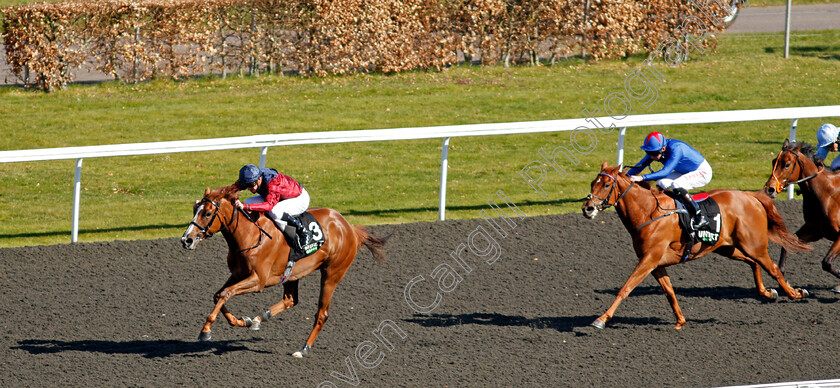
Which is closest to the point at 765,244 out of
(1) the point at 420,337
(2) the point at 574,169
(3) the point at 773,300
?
(3) the point at 773,300

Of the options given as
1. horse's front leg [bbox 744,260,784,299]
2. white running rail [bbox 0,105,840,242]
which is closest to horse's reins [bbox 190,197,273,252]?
white running rail [bbox 0,105,840,242]

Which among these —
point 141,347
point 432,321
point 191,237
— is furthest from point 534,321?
point 141,347

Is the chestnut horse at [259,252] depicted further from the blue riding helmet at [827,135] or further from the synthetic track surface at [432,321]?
the blue riding helmet at [827,135]

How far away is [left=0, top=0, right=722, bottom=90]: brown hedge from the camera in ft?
41.9

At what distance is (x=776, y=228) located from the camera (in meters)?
7.09

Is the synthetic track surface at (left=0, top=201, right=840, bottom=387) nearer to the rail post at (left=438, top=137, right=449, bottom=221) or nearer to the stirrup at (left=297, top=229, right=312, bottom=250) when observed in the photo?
the rail post at (left=438, top=137, right=449, bottom=221)

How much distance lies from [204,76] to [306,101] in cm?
196

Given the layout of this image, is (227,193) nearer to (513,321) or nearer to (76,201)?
(513,321)

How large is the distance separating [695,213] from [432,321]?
2.08 meters

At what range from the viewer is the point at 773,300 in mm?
7098

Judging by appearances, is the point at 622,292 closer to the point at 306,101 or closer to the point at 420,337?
the point at 420,337

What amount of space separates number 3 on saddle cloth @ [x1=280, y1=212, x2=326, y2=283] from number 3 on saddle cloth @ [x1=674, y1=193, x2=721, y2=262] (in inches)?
103

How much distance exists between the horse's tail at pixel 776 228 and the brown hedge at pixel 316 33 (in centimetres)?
781

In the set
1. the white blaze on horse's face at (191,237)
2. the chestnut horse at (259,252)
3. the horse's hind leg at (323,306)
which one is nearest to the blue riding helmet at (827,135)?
the chestnut horse at (259,252)
